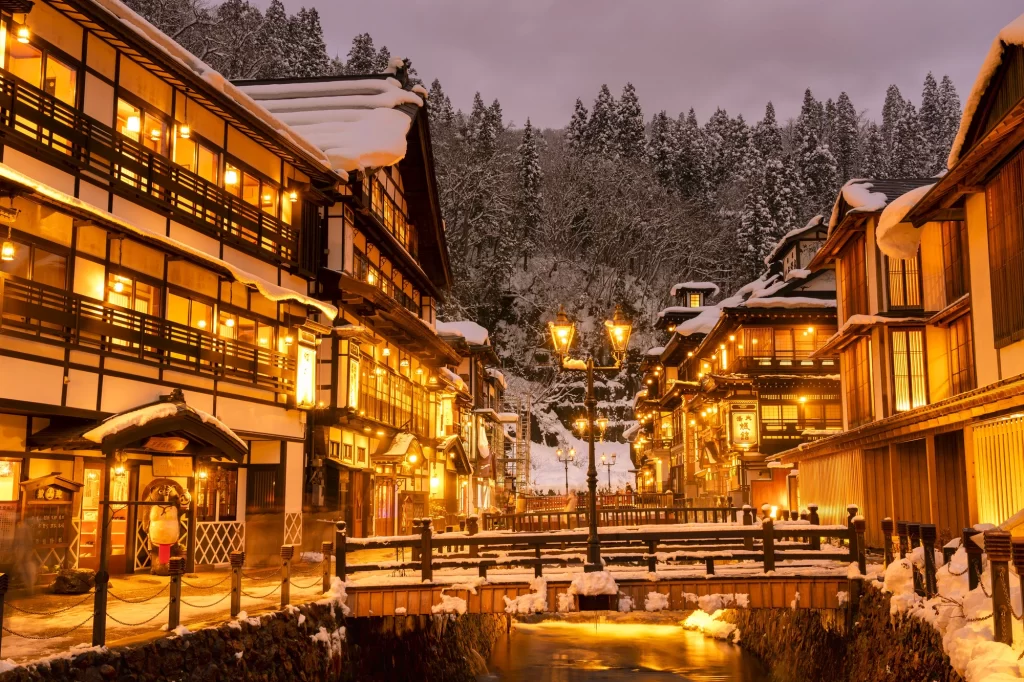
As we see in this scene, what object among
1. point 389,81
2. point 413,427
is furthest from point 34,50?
point 413,427

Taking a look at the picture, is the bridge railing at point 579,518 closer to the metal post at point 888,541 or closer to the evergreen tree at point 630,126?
the metal post at point 888,541

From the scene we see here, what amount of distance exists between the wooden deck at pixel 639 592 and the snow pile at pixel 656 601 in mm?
78

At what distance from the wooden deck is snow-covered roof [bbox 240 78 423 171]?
647 inches

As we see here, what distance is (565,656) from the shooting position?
2836 centimetres

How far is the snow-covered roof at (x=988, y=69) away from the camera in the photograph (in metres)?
17.8

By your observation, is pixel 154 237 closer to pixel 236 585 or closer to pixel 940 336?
pixel 236 585

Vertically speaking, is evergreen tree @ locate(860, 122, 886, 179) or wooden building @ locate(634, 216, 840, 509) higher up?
evergreen tree @ locate(860, 122, 886, 179)

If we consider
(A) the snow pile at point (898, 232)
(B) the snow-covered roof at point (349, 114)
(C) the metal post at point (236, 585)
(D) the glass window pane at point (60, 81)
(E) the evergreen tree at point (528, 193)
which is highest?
(E) the evergreen tree at point (528, 193)

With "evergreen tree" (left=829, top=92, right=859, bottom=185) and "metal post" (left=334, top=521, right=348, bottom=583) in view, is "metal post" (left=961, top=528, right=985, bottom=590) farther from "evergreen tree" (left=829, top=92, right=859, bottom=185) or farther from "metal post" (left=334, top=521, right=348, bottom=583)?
"evergreen tree" (left=829, top=92, right=859, bottom=185)

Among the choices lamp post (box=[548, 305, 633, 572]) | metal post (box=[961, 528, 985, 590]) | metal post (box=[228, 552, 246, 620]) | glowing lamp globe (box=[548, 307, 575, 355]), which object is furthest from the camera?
glowing lamp globe (box=[548, 307, 575, 355])

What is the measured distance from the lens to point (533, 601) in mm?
18719

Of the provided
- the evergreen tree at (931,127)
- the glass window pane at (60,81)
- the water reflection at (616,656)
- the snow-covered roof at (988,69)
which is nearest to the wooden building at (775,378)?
the water reflection at (616,656)

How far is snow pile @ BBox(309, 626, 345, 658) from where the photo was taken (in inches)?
677

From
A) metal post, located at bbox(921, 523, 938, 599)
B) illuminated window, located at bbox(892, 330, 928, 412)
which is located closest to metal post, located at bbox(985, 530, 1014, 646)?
metal post, located at bbox(921, 523, 938, 599)
